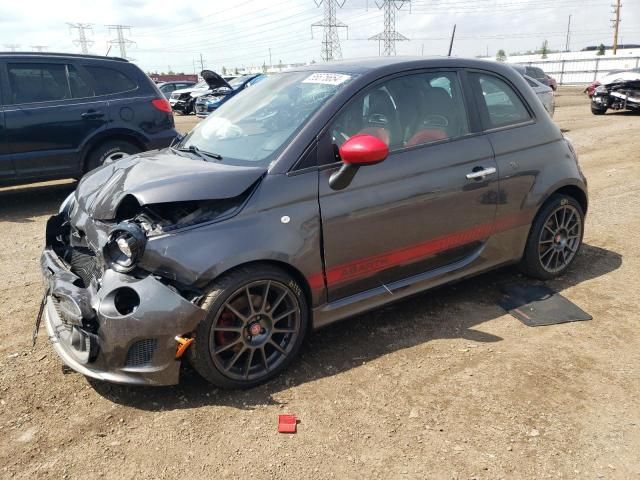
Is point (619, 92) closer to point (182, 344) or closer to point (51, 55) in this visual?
point (51, 55)

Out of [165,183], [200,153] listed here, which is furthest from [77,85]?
[165,183]

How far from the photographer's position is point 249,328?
2.99 meters

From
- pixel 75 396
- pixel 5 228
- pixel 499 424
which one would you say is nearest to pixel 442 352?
pixel 499 424

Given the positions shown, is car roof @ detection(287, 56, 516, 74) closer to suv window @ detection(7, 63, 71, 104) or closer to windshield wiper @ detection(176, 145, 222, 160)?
windshield wiper @ detection(176, 145, 222, 160)

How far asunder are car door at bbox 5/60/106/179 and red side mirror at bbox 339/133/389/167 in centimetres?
536

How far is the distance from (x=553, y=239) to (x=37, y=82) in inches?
254

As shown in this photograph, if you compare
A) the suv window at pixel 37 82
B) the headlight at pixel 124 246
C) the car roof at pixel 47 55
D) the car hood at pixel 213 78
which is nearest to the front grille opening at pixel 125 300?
the headlight at pixel 124 246

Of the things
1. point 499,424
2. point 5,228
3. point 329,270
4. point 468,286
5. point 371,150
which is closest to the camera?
point 499,424

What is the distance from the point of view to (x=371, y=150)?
115 inches

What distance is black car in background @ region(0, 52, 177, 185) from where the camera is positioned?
677 cm

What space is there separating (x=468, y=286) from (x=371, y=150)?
1959 millimetres

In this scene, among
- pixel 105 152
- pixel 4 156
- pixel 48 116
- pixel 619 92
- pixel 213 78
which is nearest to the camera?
pixel 213 78

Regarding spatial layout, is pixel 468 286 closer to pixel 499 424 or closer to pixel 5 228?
pixel 499 424

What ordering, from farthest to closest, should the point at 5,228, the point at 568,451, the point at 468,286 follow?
the point at 5,228, the point at 468,286, the point at 568,451
